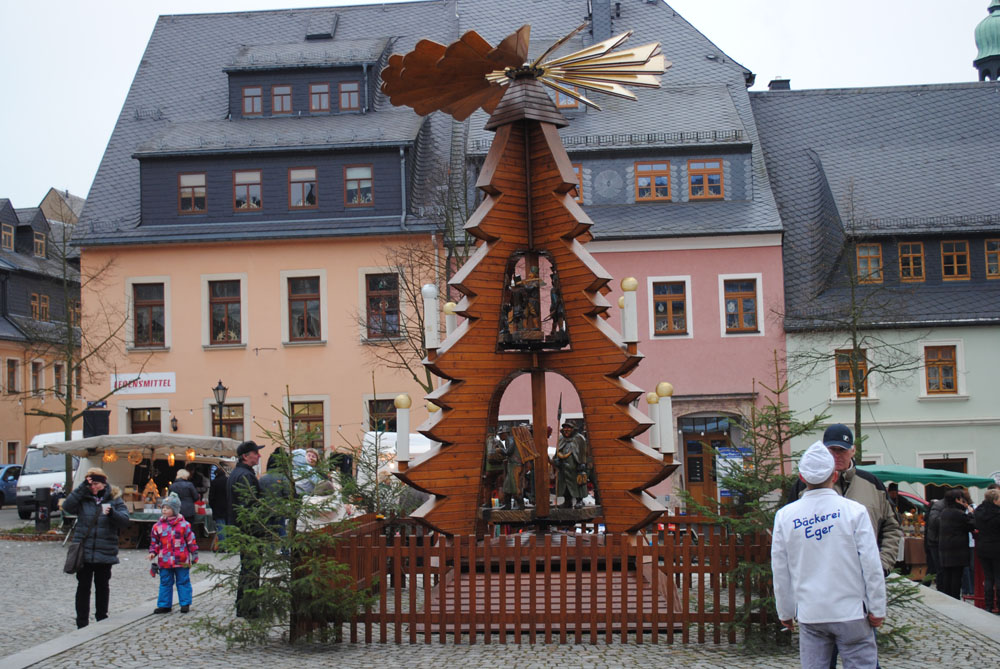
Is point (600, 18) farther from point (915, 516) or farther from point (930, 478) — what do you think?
point (915, 516)

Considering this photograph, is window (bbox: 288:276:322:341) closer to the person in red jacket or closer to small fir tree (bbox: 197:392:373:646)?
the person in red jacket

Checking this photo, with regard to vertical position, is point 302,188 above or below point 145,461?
above

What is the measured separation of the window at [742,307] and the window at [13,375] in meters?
30.7

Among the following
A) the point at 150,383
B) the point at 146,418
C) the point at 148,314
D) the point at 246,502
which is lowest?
the point at 246,502

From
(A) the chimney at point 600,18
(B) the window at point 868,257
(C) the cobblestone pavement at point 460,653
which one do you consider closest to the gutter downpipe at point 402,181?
(A) the chimney at point 600,18

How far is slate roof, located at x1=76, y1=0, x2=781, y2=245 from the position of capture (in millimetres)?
31906

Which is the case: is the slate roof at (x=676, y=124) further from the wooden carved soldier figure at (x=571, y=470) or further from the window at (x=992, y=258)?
the wooden carved soldier figure at (x=571, y=470)

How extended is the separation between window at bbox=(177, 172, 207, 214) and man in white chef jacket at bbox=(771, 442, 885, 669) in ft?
96.4

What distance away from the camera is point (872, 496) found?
7.66 metres

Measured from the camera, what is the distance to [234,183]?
33.5 metres

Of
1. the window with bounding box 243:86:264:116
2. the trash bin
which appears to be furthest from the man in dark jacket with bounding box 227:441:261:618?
the window with bounding box 243:86:264:116

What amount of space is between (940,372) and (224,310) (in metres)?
19.7

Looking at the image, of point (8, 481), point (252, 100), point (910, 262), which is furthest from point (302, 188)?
point (8, 481)

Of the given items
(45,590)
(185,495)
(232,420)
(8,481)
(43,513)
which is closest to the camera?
(45,590)
